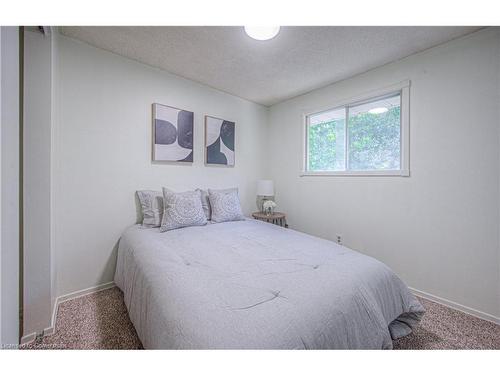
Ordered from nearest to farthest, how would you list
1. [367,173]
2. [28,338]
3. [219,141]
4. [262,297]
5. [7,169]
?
[7,169] → [262,297] → [28,338] → [367,173] → [219,141]

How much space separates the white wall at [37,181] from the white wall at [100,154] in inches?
11.2

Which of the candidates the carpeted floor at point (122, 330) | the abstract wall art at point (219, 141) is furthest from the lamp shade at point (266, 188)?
the carpeted floor at point (122, 330)

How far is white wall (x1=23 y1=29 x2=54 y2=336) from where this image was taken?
A: 1378 mm

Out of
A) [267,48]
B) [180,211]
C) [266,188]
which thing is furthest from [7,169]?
[266,188]

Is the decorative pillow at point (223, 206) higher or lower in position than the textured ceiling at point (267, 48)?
lower

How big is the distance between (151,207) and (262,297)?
5.75 ft

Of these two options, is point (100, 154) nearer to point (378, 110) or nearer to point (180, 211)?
point (180, 211)

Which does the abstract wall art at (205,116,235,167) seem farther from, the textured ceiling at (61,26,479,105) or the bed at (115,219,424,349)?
the bed at (115,219,424,349)

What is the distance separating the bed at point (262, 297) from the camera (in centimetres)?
78

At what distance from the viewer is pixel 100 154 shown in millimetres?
2088

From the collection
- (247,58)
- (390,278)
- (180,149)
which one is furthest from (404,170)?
(180,149)

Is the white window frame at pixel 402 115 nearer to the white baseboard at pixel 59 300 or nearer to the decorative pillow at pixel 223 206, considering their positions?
the decorative pillow at pixel 223 206

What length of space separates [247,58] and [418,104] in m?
1.80

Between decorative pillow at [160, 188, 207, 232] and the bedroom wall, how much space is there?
1.82 meters
